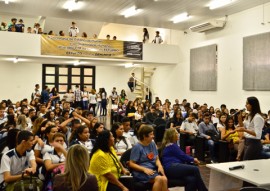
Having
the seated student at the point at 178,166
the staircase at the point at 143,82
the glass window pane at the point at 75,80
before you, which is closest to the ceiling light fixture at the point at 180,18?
the staircase at the point at 143,82

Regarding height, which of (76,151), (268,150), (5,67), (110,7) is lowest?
(268,150)

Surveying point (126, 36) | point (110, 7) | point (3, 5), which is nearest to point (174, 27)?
point (110, 7)

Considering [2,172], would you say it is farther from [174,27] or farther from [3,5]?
[174,27]

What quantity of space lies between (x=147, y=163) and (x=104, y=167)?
2.33 ft

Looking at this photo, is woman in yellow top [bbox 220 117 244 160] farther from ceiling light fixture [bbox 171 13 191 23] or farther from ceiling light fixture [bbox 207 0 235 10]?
ceiling light fixture [bbox 171 13 191 23]

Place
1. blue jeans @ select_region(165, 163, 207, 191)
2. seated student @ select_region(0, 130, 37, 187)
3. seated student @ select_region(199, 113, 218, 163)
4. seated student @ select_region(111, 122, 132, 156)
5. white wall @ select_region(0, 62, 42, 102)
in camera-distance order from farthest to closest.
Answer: white wall @ select_region(0, 62, 42, 102) → seated student @ select_region(199, 113, 218, 163) → seated student @ select_region(111, 122, 132, 156) → blue jeans @ select_region(165, 163, 207, 191) → seated student @ select_region(0, 130, 37, 187)

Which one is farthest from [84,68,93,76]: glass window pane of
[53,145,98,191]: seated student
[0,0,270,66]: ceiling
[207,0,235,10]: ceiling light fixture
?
[53,145,98,191]: seated student

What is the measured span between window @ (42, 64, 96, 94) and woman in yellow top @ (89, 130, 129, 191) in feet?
46.6

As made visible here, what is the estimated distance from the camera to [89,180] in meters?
2.31

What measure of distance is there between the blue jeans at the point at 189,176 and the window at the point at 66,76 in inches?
552

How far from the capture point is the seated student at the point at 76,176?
7.41ft

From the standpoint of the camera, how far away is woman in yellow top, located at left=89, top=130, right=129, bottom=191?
10.4ft

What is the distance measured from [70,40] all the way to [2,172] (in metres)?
9.91

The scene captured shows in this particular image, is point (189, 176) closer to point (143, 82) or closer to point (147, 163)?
point (147, 163)
